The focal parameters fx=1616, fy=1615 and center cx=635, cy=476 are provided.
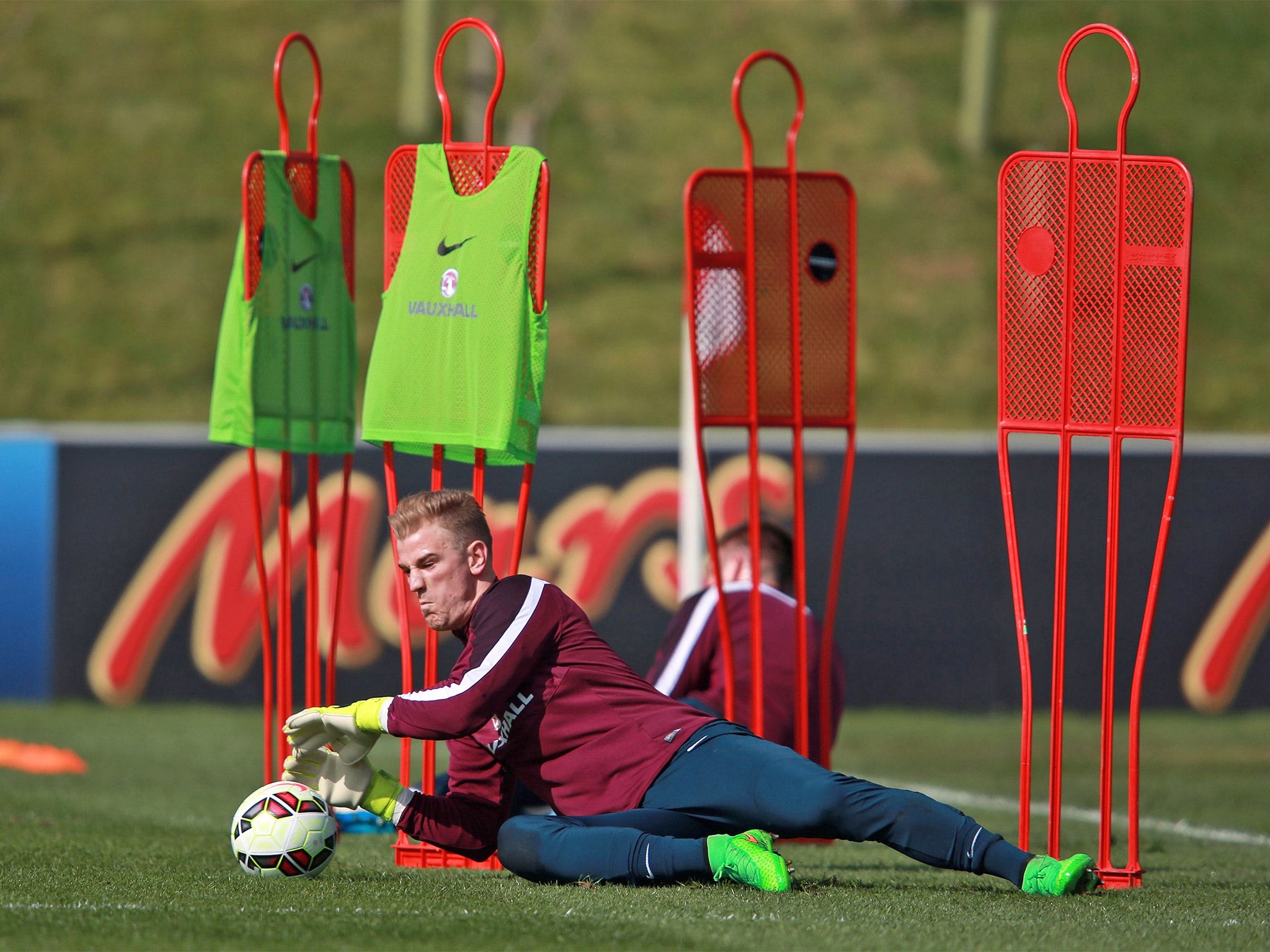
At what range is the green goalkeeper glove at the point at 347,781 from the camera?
4816mm

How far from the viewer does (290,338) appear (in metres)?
5.96

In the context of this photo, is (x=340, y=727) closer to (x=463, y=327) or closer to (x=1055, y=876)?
(x=463, y=327)

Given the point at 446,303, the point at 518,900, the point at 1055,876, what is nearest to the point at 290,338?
the point at 446,303

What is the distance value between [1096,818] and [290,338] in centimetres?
445

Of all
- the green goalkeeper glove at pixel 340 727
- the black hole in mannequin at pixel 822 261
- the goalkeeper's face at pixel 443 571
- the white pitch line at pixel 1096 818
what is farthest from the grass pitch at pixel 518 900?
the black hole in mannequin at pixel 822 261

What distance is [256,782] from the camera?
28.5ft

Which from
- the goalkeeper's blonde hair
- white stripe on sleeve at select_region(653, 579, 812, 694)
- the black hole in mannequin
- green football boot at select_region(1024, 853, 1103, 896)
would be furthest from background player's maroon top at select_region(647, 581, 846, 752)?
green football boot at select_region(1024, 853, 1103, 896)

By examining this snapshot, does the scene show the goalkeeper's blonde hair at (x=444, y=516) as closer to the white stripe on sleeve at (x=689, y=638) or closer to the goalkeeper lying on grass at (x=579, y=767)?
the goalkeeper lying on grass at (x=579, y=767)

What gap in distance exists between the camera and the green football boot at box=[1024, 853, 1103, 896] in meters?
4.48

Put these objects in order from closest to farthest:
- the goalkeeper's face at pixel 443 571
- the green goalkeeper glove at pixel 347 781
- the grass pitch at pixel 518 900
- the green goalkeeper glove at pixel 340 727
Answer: the grass pitch at pixel 518 900
the green goalkeeper glove at pixel 340 727
the goalkeeper's face at pixel 443 571
the green goalkeeper glove at pixel 347 781

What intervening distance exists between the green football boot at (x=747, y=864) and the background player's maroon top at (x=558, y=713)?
1.00 ft

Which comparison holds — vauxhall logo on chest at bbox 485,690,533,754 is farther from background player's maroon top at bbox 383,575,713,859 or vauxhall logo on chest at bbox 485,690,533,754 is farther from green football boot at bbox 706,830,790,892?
green football boot at bbox 706,830,790,892

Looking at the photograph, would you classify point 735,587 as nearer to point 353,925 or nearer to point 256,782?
point 353,925

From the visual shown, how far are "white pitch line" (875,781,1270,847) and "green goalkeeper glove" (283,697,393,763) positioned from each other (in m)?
2.61
